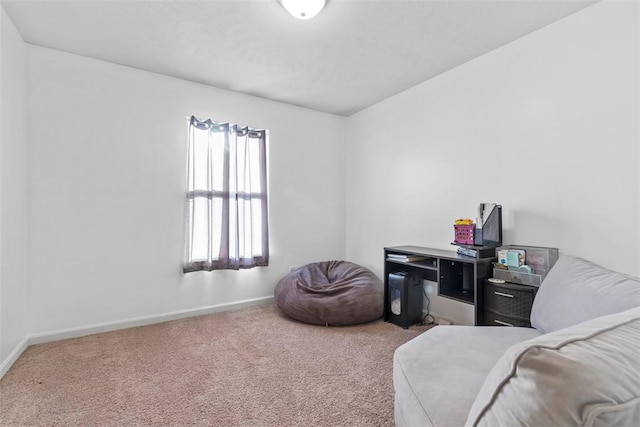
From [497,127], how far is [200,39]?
2666 millimetres

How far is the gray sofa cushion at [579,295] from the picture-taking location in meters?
1.29

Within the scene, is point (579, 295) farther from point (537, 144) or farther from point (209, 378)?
point (209, 378)

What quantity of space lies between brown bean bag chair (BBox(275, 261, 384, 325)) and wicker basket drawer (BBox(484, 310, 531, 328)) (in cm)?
108

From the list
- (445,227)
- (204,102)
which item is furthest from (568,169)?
(204,102)

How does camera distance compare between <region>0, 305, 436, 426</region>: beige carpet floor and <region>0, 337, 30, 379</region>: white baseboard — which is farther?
<region>0, 337, 30, 379</region>: white baseboard

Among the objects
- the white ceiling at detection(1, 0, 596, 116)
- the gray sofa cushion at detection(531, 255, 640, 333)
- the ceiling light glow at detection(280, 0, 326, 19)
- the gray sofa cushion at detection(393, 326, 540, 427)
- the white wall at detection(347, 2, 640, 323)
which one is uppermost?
the white ceiling at detection(1, 0, 596, 116)

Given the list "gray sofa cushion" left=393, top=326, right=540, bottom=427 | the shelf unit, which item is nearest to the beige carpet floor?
"gray sofa cushion" left=393, top=326, right=540, bottom=427

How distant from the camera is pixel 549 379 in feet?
1.81

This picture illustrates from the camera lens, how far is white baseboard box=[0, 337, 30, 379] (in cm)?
210

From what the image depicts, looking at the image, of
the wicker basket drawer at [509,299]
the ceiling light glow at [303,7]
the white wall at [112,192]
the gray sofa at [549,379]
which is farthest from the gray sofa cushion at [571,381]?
the white wall at [112,192]

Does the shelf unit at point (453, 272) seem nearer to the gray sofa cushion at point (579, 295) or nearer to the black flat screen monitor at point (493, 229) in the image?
the black flat screen monitor at point (493, 229)

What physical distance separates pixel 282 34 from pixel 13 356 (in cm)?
323

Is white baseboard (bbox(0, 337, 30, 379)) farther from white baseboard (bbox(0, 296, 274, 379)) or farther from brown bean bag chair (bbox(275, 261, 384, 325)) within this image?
brown bean bag chair (bbox(275, 261, 384, 325))

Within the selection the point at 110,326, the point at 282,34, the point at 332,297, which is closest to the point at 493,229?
the point at 332,297
